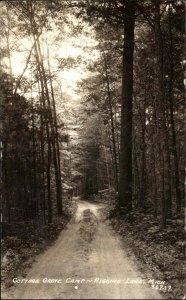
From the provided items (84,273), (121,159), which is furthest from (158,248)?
(121,159)

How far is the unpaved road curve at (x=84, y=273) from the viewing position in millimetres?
9141

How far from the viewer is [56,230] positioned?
18750 millimetres

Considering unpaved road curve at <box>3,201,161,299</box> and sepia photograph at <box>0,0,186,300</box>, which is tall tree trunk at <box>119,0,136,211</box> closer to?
sepia photograph at <box>0,0,186,300</box>

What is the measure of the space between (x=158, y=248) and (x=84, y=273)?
306 cm

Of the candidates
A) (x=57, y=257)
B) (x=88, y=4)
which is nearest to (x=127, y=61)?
(x=88, y=4)

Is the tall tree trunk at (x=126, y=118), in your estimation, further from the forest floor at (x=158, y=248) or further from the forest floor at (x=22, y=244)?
the forest floor at (x=22, y=244)

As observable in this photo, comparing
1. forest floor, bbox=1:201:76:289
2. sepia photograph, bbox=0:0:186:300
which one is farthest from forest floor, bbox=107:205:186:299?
forest floor, bbox=1:201:76:289

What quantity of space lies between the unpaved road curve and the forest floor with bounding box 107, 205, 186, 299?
362 mm

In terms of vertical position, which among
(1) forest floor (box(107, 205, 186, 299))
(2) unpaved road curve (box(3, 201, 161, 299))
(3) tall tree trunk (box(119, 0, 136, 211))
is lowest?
(2) unpaved road curve (box(3, 201, 161, 299))

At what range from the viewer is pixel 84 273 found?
1060cm

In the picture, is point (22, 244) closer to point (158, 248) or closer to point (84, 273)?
point (84, 273)

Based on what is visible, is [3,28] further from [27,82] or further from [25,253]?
[25,253]

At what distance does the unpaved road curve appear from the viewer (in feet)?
30.0

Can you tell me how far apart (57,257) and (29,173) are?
283 inches
